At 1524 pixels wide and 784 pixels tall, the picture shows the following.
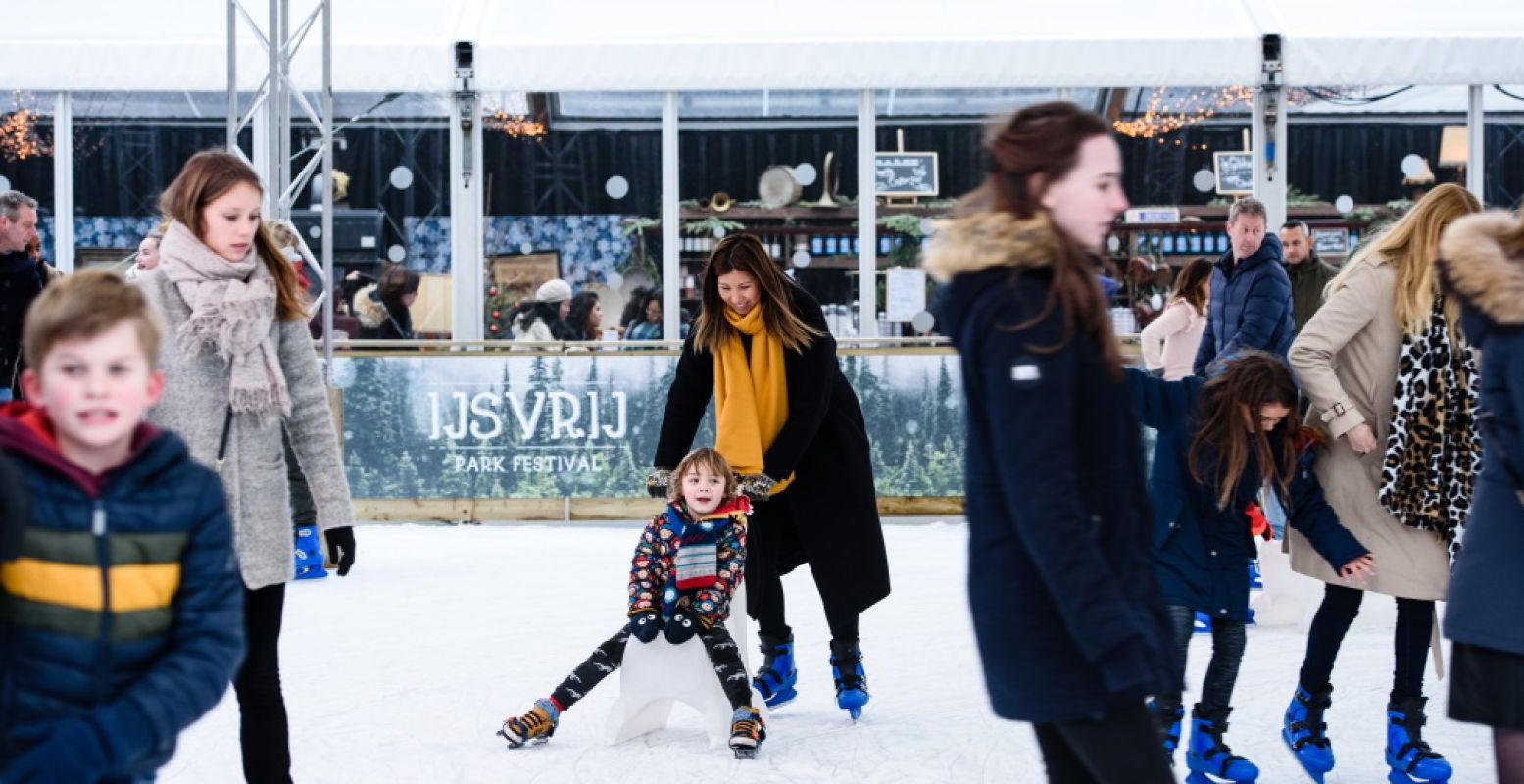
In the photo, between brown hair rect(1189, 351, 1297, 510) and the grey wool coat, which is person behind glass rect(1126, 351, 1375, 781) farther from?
the grey wool coat

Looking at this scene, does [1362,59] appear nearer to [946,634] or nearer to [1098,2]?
[1098,2]

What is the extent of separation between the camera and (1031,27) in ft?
37.8

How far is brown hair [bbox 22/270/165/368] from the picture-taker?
2.02 metres

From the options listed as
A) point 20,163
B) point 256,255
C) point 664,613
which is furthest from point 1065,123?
point 20,163

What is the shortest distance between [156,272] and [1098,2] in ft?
30.7

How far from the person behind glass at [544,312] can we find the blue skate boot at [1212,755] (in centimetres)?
792

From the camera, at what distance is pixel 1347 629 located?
4.09 meters

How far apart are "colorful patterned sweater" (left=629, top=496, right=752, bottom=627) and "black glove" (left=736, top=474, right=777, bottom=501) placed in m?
0.19

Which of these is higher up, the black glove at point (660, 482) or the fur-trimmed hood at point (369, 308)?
the fur-trimmed hood at point (369, 308)

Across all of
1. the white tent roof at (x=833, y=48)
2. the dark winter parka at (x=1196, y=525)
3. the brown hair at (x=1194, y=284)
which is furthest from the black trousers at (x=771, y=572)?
the white tent roof at (x=833, y=48)

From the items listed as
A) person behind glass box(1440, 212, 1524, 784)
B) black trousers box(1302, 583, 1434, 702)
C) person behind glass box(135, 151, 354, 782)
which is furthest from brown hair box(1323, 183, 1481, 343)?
person behind glass box(135, 151, 354, 782)

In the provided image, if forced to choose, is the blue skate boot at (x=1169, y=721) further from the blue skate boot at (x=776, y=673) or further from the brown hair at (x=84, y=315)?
the brown hair at (x=84, y=315)

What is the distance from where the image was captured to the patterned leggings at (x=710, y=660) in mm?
4559

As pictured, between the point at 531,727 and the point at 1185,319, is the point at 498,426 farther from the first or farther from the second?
the point at 531,727
